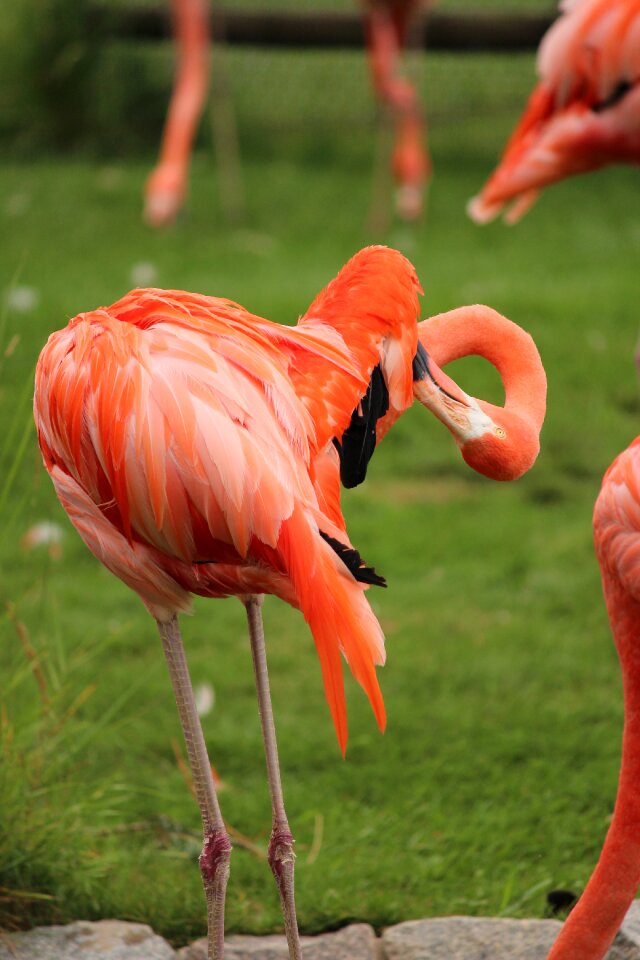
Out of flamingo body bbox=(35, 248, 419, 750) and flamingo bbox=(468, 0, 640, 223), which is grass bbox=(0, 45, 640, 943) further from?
flamingo bbox=(468, 0, 640, 223)

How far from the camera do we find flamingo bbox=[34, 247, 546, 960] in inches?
66.6

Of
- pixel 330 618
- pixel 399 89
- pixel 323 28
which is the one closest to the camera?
pixel 330 618

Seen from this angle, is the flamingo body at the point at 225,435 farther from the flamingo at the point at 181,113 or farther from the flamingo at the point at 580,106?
the flamingo at the point at 181,113

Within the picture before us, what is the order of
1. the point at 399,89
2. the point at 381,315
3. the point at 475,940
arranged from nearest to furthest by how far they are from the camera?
1. the point at 381,315
2. the point at 475,940
3. the point at 399,89

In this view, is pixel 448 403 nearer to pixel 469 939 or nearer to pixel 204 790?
pixel 204 790

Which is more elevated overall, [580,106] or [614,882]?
[580,106]

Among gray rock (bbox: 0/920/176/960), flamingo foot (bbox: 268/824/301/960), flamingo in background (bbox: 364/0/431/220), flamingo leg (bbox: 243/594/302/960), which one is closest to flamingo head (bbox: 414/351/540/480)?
flamingo leg (bbox: 243/594/302/960)

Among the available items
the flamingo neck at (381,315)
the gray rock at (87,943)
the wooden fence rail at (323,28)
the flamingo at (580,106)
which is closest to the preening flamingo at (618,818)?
the flamingo neck at (381,315)

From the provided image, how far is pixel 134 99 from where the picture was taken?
841 cm

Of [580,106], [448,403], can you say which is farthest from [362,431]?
[580,106]

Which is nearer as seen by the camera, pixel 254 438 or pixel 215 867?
pixel 254 438

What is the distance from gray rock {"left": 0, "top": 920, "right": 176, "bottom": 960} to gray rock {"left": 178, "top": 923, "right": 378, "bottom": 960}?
0.07m

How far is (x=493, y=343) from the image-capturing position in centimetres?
204

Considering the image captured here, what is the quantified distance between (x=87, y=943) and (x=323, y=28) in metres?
6.74
